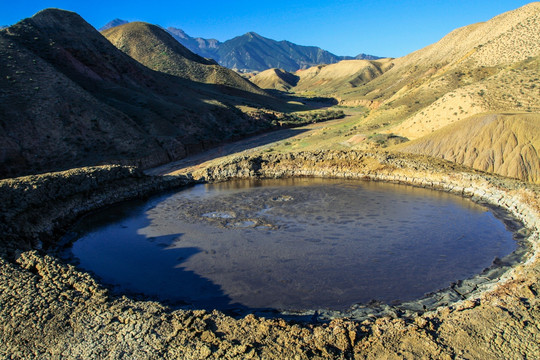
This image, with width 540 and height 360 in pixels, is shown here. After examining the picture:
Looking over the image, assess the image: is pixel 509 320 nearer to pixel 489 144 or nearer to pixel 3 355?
pixel 3 355

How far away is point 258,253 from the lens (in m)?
13.2

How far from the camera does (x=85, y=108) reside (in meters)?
31.6

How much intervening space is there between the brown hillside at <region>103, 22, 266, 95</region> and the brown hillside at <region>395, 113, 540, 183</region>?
158ft

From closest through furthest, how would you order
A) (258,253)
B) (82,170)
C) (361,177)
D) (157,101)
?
(258,253)
(82,170)
(361,177)
(157,101)

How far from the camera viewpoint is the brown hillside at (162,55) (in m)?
63.9

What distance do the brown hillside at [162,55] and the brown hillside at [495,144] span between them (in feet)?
158

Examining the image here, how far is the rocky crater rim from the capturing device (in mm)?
10078

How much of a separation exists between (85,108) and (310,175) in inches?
796

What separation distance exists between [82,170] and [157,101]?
22791 mm

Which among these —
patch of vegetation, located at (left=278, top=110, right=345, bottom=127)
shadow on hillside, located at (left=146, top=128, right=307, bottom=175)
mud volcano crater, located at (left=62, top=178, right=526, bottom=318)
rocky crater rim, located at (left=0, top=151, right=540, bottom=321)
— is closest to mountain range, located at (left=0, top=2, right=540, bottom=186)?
shadow on hillside, located at (left=146, top=128, right=307, bottom=175)

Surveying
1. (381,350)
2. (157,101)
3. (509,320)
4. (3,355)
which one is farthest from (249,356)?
(157,101)

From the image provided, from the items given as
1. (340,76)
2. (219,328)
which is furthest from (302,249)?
(340,76)

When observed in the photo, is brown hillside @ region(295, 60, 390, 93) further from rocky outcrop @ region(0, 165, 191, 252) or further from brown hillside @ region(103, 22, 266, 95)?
rocky outcrop @ region(0, 165, 191, 252)

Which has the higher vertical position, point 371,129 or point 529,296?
point 371,129
